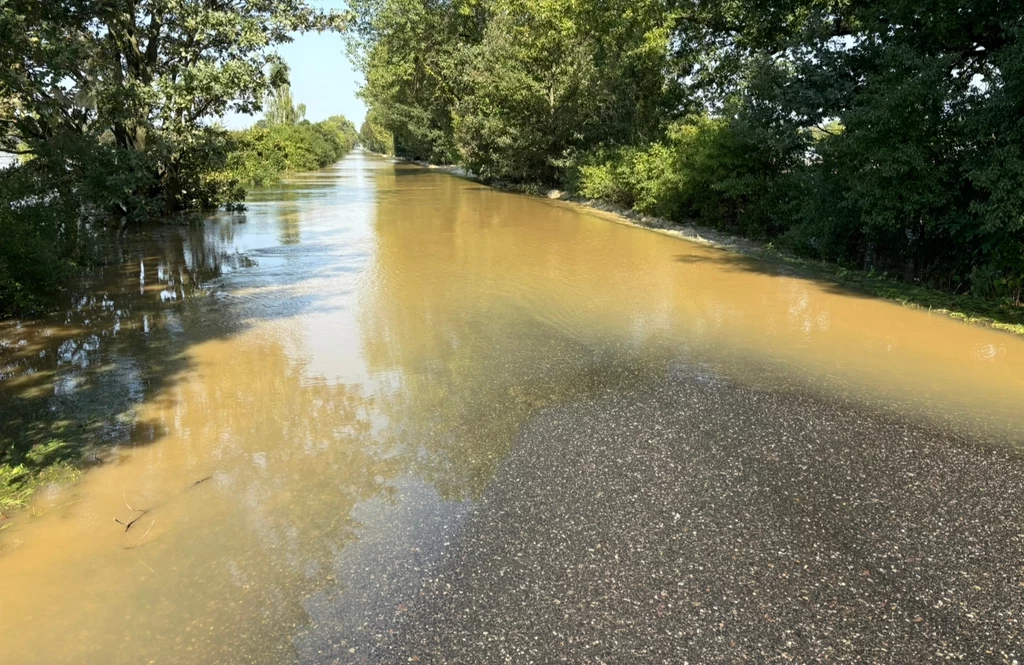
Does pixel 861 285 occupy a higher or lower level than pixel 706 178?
lower

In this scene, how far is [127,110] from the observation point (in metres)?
16.6

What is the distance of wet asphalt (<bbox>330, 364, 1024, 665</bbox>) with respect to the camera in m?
3.25

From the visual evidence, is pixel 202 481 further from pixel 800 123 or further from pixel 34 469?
pixel 800 123

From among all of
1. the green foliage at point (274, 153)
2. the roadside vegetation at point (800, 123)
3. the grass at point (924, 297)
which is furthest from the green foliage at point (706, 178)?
the green foliage at point (274, 153)

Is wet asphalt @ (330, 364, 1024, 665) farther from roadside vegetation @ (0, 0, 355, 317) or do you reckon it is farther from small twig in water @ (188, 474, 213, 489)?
roadside vegetation @ (0, 0, 355, 317)

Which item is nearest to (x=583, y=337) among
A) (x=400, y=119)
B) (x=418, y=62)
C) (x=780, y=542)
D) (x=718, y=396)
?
(x=718, y=396)

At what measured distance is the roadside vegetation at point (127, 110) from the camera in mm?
10750

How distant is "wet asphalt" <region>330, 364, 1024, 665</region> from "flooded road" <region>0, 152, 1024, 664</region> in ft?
0.06

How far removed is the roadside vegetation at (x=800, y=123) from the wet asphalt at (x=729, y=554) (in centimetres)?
576

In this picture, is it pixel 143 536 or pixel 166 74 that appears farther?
pixel 166 74

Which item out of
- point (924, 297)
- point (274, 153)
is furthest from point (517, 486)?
point (274, 153)

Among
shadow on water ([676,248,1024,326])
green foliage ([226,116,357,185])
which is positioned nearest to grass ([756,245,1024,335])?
shadow on water ([676,248,1024,326])

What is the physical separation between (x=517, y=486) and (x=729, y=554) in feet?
4.89

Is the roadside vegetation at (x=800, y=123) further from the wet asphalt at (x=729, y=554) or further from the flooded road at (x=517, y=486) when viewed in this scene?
the wet asphalt at (x=729, y=554)
